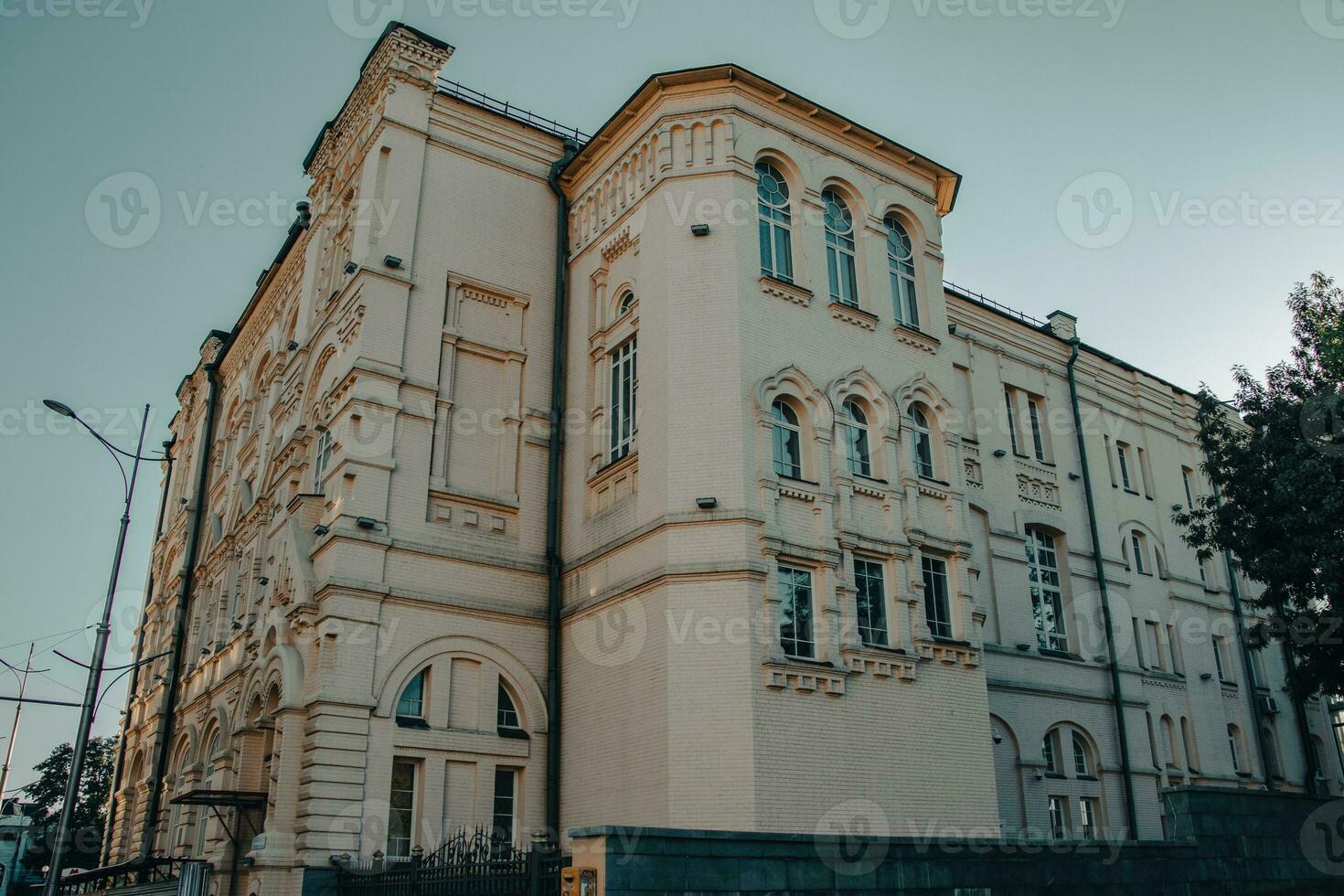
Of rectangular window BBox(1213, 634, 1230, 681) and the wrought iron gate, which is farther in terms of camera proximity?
rectangular window BBox(1213, 634, 1230, 681)

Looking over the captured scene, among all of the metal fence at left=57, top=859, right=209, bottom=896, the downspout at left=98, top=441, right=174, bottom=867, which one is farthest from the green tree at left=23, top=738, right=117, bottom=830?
the metal fence at left=57, top=859, right=209, bottom=896

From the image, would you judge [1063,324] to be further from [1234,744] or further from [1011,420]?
→ [1234,744]

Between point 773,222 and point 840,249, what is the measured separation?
75.9 inches

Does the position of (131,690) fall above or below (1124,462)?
below

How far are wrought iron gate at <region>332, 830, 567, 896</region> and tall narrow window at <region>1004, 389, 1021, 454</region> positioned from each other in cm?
1922

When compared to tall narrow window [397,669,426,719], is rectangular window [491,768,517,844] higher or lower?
lower

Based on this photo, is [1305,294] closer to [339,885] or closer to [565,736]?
[565,736]

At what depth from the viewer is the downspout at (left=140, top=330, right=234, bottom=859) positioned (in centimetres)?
3080

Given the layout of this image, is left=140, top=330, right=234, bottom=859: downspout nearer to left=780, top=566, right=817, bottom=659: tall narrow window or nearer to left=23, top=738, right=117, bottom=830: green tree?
left=780, top=566, right=817, bottom=659: tall narrow window

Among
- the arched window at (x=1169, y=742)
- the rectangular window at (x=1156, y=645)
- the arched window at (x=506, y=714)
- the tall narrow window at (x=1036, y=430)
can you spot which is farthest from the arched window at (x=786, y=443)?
the arched window at (x=1169, y=742)

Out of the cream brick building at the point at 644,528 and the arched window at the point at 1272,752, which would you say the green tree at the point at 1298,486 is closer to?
the cream brick building at the point at 644,528

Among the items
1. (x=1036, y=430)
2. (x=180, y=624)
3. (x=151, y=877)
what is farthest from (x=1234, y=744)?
(x=180, y=624)

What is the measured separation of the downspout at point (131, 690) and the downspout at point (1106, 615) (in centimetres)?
2621

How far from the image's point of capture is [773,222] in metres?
22.6
